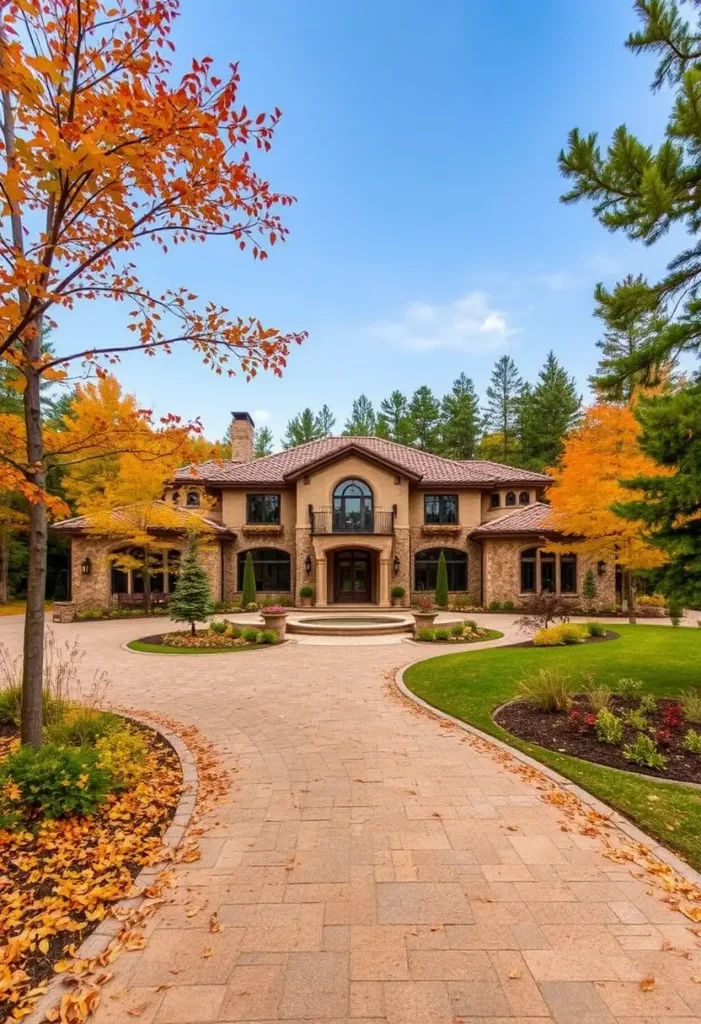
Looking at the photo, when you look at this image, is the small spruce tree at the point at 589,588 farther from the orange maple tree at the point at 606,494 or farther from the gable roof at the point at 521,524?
the orange maple tree at the point at 606,494

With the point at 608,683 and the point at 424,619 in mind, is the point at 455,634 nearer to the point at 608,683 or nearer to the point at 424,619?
the point at 424,619

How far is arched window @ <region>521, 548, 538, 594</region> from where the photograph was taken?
2275cm

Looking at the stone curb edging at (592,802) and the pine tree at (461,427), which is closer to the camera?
the stone curb edging at (592,802)

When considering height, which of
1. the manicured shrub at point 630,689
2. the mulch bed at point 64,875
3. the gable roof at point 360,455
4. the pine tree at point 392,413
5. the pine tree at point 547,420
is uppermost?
the pine tree at point 392,413

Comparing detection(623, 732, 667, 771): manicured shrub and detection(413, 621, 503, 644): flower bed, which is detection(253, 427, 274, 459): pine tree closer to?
detection(413, 621, 503, 644): flower bed

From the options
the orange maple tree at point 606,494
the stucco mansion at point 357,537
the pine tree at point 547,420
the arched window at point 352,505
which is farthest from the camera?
the pine tree at point 547,420

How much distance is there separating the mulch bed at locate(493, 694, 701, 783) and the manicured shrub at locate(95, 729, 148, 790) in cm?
483

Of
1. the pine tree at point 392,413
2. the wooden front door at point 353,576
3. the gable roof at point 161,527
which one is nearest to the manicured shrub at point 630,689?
the gable roof at point 161,527

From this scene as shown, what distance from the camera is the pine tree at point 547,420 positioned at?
37.9 meters

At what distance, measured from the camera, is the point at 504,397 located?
46.5 meters

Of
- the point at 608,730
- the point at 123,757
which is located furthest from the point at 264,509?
the point at 608,730

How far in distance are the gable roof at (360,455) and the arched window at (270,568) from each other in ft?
11.7

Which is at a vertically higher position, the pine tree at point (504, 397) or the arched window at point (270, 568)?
the pine tree at point (504, 397)

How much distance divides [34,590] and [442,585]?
19.6m
